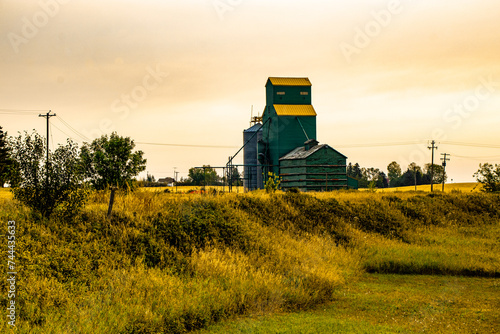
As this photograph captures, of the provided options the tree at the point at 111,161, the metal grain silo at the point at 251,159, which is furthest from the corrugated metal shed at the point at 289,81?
the tree at the point at 111,161

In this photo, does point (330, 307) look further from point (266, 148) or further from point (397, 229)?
point (266, 148)

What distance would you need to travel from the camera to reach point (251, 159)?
2441 inches

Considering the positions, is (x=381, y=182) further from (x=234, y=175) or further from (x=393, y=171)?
(x=234, y=175)

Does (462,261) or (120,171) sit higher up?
(120,171)

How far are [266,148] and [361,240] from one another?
110ft

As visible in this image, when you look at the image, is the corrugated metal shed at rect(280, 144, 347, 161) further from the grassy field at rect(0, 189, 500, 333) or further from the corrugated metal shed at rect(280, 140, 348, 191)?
the grassy field at rect(0, 189, 500, 333)

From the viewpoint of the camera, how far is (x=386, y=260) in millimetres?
19656

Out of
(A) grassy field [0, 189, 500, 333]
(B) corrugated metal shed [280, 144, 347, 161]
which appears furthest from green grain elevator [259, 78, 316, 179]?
(A) grassy field [0, 189, 500, 333]

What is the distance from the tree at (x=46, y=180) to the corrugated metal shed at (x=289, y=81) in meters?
39.7

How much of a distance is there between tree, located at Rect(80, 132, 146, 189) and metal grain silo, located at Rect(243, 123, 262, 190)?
39.4 meters

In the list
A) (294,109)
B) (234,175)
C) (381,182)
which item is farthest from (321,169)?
(381,182)

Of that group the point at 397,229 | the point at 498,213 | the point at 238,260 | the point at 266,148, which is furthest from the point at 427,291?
the point at 266,148

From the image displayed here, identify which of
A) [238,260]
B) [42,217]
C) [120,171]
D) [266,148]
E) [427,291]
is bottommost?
[427,291]

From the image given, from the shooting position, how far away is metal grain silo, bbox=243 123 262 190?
58.7 metres
